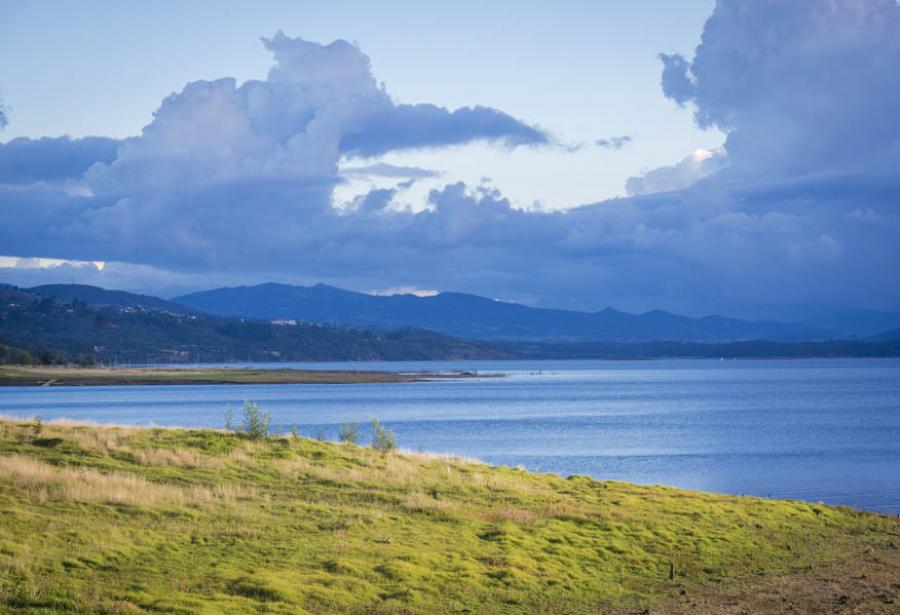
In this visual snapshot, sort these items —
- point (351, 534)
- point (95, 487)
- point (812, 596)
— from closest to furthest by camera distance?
1. point (812, 596)
2. point (351, 534)
3. point (95, 487)

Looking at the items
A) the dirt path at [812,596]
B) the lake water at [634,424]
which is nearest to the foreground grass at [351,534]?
the dirt path at [812,596]

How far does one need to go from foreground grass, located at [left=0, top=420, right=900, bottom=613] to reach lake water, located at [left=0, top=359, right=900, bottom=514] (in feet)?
54.3

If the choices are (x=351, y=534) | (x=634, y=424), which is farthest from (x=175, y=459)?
(x=634, y=424)

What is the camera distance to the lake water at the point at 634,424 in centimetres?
5678

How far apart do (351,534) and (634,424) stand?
76764mm

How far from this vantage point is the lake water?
5678 cm

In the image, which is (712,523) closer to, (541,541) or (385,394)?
(541,541)

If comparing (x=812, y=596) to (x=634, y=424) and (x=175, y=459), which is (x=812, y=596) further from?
(x=634, y=424)

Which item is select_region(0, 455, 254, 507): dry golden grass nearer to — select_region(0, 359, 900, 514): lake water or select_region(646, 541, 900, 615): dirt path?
select_region(646, 541, 900, 615): dirt path

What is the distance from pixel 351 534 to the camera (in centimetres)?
2533

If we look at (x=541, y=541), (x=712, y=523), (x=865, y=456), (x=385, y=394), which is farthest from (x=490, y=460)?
(x=385, y=394)

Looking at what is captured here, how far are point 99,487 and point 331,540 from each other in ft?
22.6

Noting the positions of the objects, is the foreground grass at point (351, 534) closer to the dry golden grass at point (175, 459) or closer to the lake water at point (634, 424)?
the dry golden grass at point (175, 459)

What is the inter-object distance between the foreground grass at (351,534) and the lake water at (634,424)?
16563 millimetres
